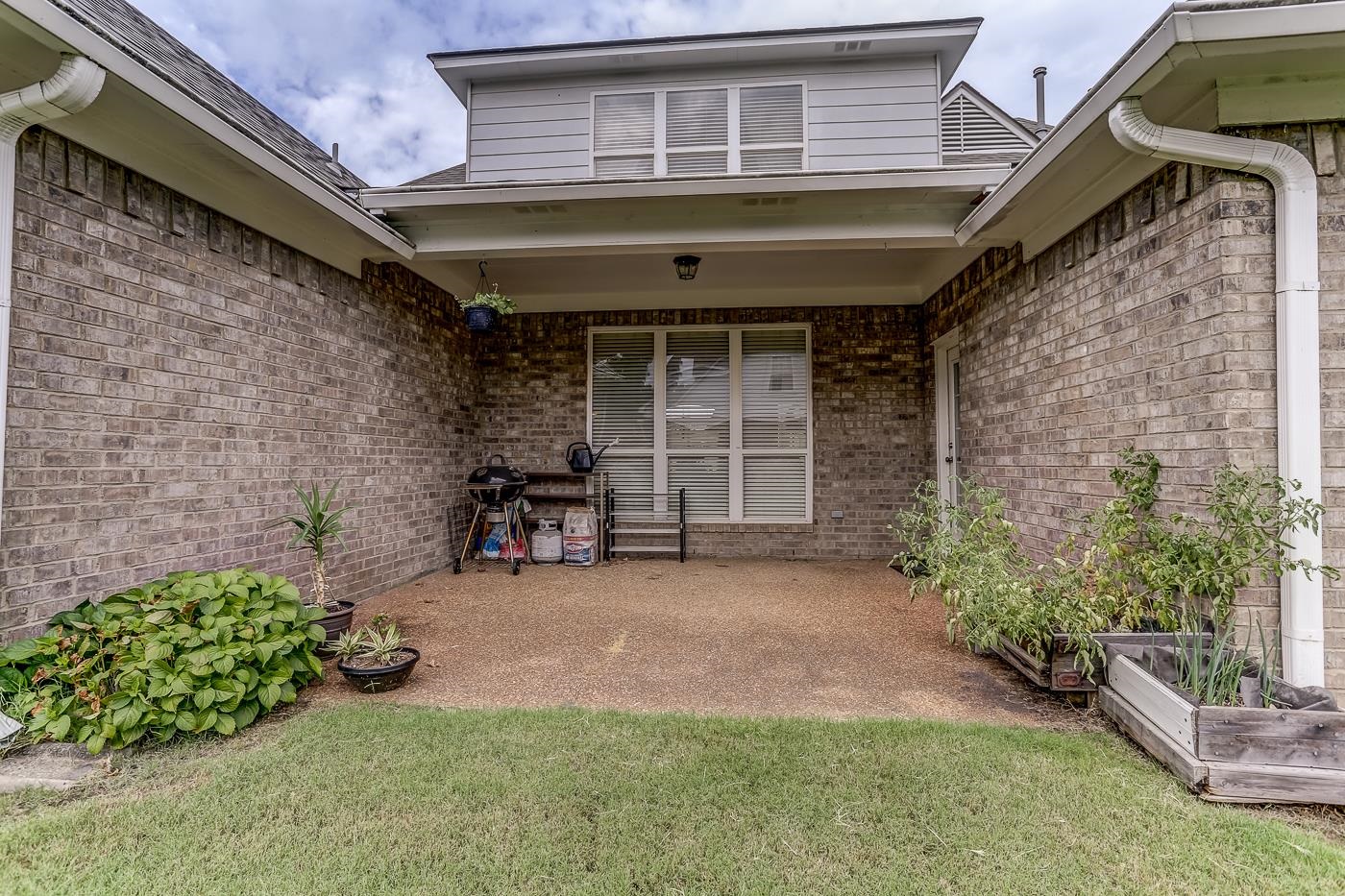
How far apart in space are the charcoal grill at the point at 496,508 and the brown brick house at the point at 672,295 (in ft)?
1.01

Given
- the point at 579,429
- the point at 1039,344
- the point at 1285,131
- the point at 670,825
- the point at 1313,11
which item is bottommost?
the point at 670,825

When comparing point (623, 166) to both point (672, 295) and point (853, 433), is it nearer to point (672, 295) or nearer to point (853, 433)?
point (672, 295)

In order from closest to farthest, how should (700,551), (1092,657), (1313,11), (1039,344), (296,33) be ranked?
(1313,11)
(1092,657)
(1039,344)
(700,551)
(296,33)

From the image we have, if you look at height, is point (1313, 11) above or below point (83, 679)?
above

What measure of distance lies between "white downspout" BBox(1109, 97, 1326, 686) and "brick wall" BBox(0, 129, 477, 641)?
15.1 ft

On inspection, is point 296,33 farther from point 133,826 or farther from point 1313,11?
point 1313,11

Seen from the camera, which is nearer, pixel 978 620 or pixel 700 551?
pixel 978 620

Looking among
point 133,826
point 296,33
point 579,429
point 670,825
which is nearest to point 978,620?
point 670,825

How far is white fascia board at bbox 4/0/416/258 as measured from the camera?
1.94 metres

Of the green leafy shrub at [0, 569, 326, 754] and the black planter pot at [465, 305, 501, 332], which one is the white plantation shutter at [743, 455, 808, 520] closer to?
the black planter pot at [465, 305, 501, 332]

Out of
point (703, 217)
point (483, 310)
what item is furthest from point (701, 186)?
point (483, 310)

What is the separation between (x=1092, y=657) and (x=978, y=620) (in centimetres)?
44

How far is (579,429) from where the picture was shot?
6.20 metres

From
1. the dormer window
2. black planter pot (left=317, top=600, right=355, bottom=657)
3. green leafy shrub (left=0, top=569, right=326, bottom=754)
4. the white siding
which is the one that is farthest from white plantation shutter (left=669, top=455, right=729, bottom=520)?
green leafy shrub (left=0, top=569, right=326, bottom=754)
